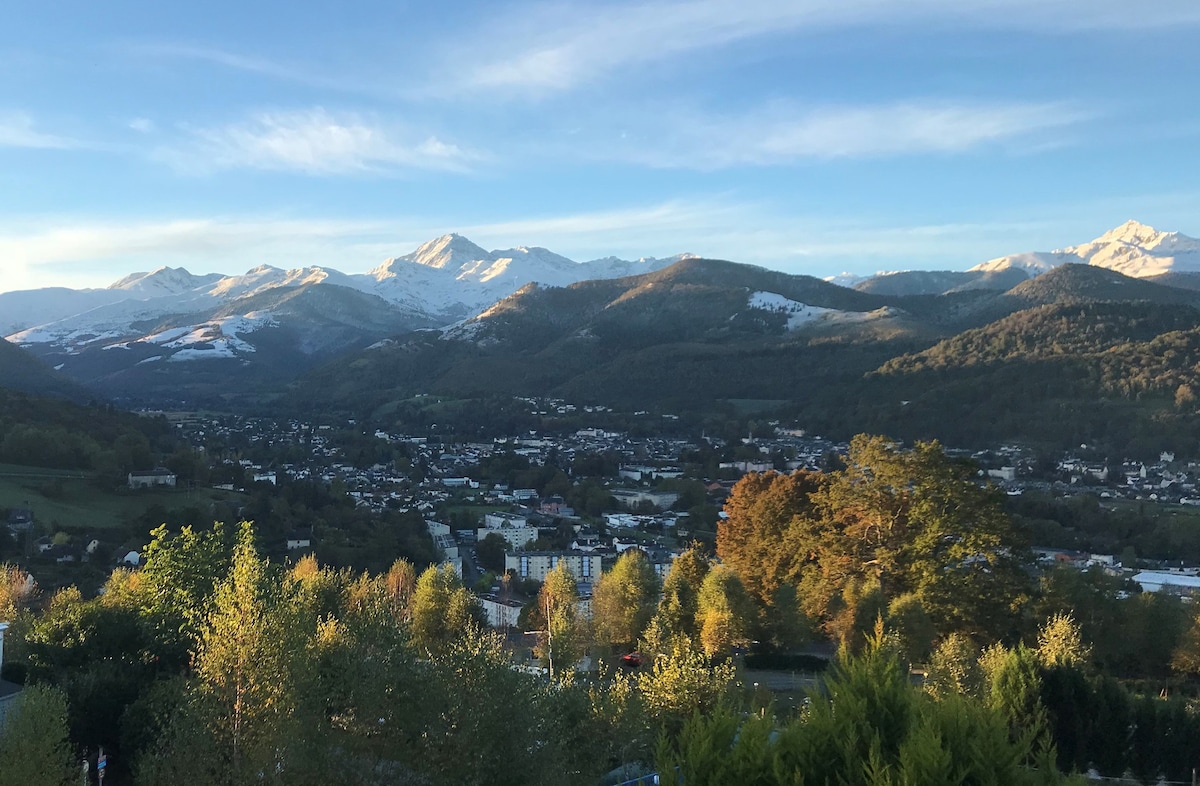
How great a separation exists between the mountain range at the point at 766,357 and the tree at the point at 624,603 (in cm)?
5738

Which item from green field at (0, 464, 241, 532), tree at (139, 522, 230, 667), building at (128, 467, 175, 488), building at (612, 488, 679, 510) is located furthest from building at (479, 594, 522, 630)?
building at (612, 488, 679, 510)

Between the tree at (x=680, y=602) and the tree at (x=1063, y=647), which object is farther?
the tree at (x=680, y=602)

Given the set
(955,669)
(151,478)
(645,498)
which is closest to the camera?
(955,669)

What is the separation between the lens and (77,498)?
4022 centimetres

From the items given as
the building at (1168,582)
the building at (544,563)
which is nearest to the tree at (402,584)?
the building at (544,563)

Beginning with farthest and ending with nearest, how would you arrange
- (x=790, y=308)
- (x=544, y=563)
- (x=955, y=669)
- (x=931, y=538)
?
(x=790, y=308)
(x=544, y=563)
(x=931, y=538)
(x=955, y=669)

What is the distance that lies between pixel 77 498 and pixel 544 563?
813 inches

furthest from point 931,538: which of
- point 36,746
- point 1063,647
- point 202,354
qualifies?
point 202,354

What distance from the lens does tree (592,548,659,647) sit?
71.8 ft

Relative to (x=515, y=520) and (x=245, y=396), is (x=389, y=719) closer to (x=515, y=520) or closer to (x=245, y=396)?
(x=515, y=520)

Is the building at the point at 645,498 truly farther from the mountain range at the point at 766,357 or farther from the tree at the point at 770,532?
the tree at the point at 770,532

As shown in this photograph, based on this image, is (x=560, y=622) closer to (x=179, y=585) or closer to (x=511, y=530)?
(x=179, y=585)

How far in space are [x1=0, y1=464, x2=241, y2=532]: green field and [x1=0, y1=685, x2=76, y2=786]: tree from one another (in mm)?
29691

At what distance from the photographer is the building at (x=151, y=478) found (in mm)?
43344
